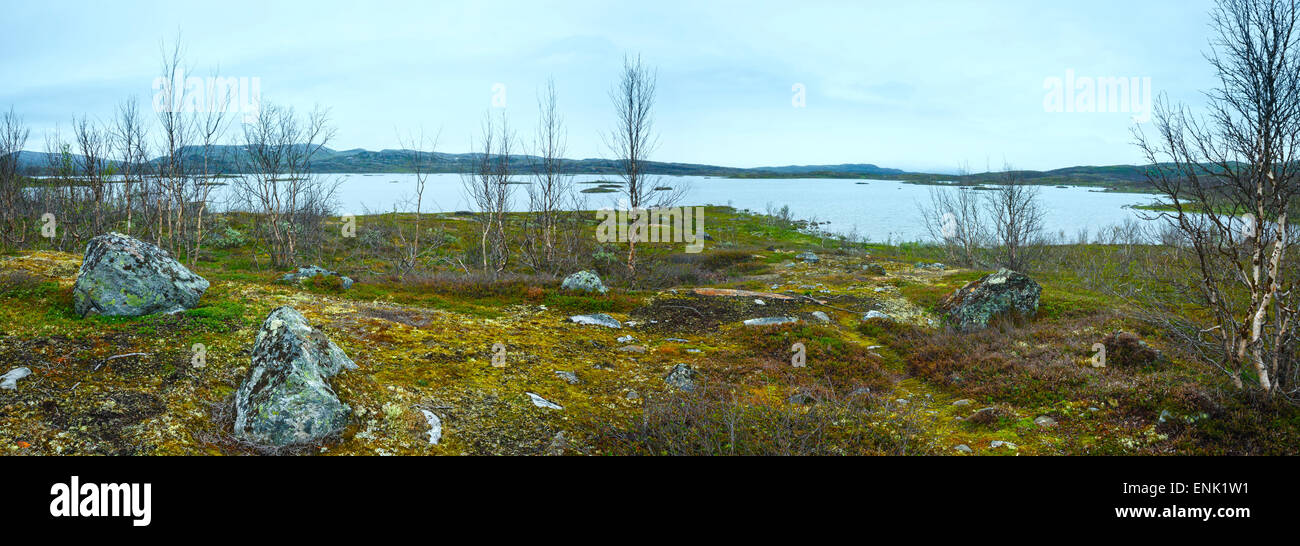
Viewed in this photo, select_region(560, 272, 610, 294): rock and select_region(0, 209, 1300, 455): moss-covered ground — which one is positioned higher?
select_region(560, 272, 610, 294): rock

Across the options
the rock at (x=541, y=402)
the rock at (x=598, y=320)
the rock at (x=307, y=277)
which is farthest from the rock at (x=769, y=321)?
the rock at (x=307, y=277)

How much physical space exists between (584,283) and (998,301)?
448 inches

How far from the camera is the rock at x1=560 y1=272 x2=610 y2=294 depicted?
54.1 ft

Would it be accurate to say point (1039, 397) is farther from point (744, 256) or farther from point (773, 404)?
point (744, 256)

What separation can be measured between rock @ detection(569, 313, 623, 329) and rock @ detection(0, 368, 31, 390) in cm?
883

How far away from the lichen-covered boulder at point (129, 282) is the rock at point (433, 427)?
640cm

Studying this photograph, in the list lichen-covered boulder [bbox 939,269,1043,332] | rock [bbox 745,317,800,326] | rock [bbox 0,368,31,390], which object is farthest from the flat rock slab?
rock [bbox 0,368,31,390]

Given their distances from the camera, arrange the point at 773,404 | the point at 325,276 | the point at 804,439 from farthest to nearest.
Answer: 1. the point at 325,276
2. the point at 773,404
3. the point at 804,439

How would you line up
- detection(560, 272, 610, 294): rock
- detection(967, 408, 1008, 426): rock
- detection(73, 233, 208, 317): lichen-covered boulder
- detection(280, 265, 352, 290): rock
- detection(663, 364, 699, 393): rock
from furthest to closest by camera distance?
detection(560, 272, 610, 294): rock, detection(280, 265, 352, 290): rock, detection(73, 233, 208, 317): lichen-covered boulder, detection(663, 364, 699, 393): rock, detection(967, 408, 1008, 426): rock

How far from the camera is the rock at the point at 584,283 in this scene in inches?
650

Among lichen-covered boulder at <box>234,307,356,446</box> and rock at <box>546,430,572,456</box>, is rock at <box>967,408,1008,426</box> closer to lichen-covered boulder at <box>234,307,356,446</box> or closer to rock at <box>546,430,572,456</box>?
rock at <box>546,430,572,456</box>

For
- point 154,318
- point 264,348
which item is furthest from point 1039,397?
point 154,318
